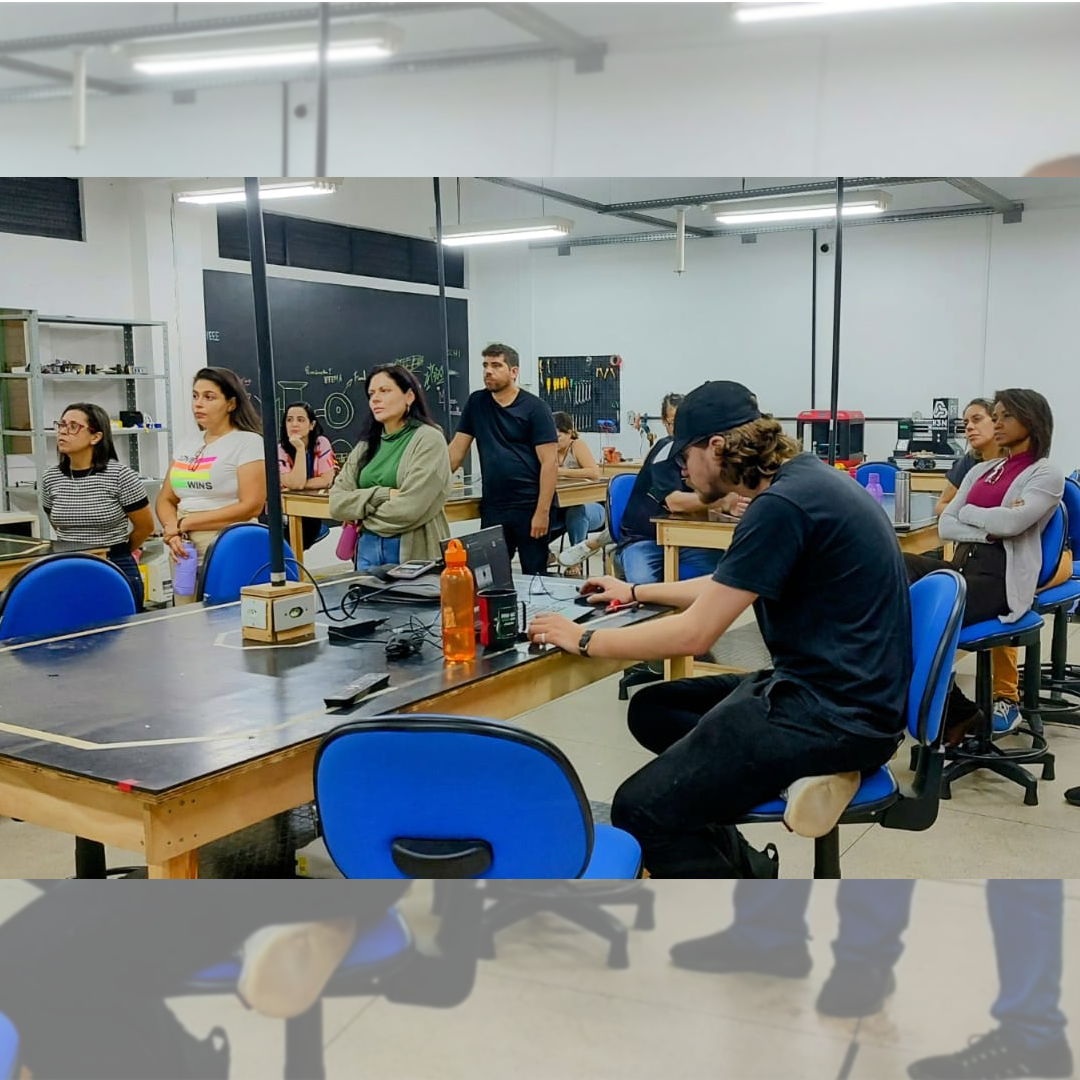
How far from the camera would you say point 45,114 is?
1.23 ft

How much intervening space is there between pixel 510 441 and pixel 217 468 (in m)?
1.15

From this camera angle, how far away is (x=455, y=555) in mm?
1722

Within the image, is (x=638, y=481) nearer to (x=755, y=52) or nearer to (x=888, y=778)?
(x=888, y=778)

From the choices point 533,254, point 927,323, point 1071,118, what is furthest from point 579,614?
point 533,254

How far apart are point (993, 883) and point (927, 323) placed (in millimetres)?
7464

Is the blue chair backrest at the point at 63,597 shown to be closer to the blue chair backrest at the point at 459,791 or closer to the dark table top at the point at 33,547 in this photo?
the dark table top at the point at 33,547

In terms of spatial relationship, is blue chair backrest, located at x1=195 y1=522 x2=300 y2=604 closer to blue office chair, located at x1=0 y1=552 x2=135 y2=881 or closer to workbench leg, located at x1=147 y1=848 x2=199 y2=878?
blue office chair, located at x1=0 y1=552 x2=135 y2=881

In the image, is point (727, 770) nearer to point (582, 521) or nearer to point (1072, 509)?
point (1072, 509)

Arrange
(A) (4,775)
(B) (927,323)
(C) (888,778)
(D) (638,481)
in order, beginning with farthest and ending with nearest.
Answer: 1. (B) (927,323)
2. (D) (638,481)
3. (C) (888,778)
4. (A) (4,775)

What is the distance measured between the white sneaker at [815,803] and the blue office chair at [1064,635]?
65.6 inches

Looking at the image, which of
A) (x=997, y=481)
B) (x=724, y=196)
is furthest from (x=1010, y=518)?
(x=724, y=196)

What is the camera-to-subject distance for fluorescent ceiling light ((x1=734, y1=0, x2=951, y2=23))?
369 millimetres

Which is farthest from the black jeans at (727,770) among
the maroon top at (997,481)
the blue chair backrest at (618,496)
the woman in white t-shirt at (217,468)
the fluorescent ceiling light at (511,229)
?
the fluorescent ceiling light at (511,229)

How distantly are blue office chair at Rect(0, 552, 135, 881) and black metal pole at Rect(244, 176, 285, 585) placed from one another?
488mm
